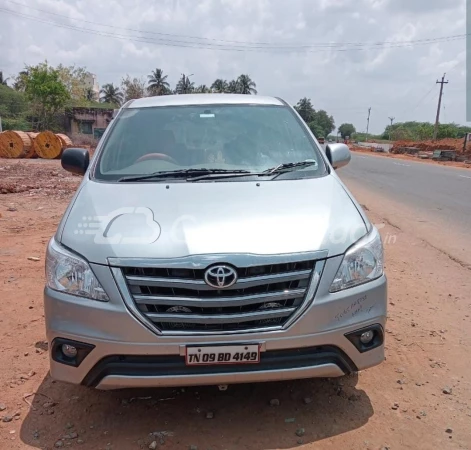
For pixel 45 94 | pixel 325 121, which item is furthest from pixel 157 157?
pixel 325 121

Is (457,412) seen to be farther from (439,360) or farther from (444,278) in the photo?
(444,278)

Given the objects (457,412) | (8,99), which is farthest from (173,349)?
(8,99)

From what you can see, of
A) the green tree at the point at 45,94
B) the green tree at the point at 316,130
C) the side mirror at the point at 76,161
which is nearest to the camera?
the side mirror at the point at 76,161

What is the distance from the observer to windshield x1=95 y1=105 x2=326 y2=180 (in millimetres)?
3516

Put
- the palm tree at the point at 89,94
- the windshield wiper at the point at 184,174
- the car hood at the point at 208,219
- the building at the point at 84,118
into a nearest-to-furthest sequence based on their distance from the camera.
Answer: the car hood at the point at 208,219 → the windshield wiper at the point at 184,174 → the building at the point at 84,118 → the palm tree at the point at 89,94

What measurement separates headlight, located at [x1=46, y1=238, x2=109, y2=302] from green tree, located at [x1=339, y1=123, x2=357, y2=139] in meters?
116

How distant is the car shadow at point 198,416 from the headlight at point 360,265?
0.79 meters

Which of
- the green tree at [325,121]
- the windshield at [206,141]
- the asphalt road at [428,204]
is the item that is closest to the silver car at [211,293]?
the windshield at [206,141]

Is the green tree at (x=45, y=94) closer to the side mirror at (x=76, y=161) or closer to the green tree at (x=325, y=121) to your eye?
the side mirror at (x=76, y=161)

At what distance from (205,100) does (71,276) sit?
2.23m

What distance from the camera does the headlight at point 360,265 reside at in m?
2.54

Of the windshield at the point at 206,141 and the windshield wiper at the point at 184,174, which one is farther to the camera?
the windshield at the point at 206,141

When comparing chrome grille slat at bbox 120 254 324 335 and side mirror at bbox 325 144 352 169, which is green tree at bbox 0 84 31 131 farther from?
chrome grille slat at bbox 120 254 324 335

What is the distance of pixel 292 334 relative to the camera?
2.45m
